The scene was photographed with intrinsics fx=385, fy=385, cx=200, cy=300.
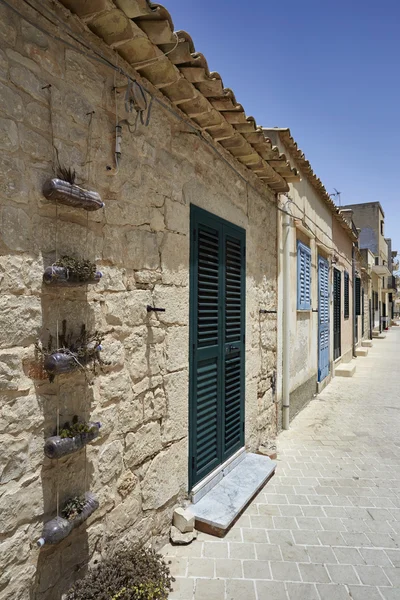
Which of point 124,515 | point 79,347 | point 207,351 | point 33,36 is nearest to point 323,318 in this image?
point 207,351

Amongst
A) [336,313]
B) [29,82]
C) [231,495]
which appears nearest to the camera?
[29,82]

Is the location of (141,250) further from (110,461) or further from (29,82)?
(110,461)

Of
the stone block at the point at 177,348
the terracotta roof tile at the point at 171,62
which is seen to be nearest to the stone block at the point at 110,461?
the stone block at the point at 177,348

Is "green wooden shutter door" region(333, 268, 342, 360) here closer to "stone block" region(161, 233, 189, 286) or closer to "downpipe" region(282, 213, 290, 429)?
"downpipe" region(282, 213, 290, 429)

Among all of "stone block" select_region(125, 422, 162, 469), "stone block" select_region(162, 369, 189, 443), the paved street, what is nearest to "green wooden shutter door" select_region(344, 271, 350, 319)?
the paved street

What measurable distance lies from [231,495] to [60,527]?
214cm

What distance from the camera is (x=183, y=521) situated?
317 centimetres

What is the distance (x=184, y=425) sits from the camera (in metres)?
3.35

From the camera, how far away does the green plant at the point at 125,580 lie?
6.93 feet

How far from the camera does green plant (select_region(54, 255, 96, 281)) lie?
2059 mm

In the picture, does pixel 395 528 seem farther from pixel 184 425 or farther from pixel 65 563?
pixel 65 563

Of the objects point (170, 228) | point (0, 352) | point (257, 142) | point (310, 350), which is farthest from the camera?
point (310, 350)

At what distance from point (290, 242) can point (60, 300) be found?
5.02m

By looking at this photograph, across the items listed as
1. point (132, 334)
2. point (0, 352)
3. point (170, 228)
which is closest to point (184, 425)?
point (132, 334)
